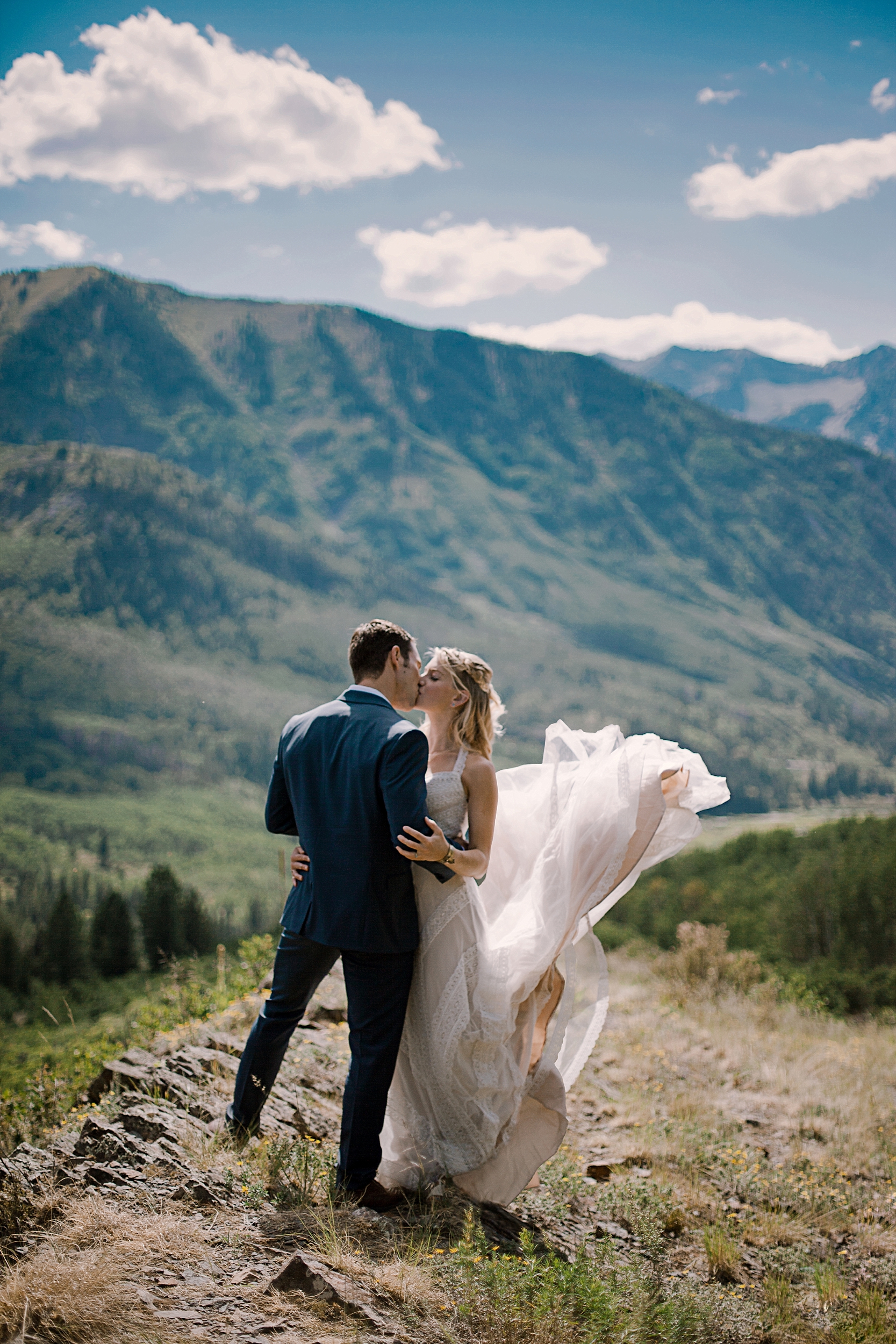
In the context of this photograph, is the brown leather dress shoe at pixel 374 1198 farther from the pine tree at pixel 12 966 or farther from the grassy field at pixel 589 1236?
the pine tree at pixel 12 966

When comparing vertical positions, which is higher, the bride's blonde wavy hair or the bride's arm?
the bride's blonde wavy hair

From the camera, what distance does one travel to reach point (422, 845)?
3.83 m

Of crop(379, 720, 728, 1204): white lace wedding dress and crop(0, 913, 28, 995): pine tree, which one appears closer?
crop(379, 720, 728, 1204): white lace wedding dress

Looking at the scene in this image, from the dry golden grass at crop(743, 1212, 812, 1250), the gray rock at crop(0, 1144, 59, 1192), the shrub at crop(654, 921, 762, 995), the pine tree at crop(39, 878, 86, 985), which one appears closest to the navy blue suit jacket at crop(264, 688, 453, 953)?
the gray rock at crop(0, 1144, 59, 1192)

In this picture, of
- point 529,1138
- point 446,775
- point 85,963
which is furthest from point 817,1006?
point 85,963

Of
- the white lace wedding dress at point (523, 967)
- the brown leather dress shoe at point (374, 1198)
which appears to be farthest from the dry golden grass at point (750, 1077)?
the brown leather dress shoe at point (374, 1198)

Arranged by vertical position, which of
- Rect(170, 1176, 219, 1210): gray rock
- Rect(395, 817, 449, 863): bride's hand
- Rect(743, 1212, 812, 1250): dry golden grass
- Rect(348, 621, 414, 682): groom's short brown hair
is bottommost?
Rect(743, 1212, 812, 1250): dry golden grass

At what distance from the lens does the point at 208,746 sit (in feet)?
642

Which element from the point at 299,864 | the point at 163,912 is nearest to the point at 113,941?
the point at 163,912

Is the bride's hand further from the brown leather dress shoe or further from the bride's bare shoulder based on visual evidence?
the brown leather dress shoe

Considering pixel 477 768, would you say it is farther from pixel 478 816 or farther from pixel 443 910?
pixel 443 910

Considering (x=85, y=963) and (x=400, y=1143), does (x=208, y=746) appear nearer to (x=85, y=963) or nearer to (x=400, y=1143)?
(x=85, y=963)

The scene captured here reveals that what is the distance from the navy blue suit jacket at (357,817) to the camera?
12.6 ft

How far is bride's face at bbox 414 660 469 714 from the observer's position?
441cm
